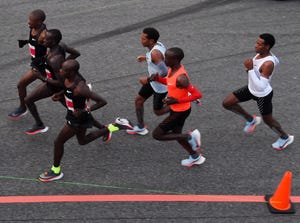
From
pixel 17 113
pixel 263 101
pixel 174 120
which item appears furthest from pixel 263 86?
pixel 17 113

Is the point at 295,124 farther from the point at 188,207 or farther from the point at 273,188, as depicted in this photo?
the point at 188,207

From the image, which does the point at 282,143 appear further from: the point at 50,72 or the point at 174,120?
the point at 50,72

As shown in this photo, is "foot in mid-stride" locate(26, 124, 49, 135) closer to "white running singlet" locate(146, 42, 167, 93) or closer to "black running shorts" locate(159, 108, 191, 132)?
"white running singlet" locate(146, 42, 167, 93)

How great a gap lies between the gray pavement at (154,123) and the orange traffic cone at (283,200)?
82 millimetres

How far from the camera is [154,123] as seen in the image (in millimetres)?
7680

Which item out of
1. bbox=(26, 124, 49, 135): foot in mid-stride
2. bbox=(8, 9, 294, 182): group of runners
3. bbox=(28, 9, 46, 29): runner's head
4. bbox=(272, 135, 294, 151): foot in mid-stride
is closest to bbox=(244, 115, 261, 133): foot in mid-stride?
bbox=(8, 9, 294, 182): group of runners

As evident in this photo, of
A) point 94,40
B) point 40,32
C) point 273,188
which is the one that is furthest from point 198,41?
point 273,188

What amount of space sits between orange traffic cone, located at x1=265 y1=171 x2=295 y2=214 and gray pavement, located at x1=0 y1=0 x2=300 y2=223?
3.2 inches

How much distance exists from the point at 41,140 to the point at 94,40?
13.4 ft

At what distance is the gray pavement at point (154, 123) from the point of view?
579 cm

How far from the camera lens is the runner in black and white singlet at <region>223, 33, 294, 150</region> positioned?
639 cm

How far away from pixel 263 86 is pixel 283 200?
63.2 inches

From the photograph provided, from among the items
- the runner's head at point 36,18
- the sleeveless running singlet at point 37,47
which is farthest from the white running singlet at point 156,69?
the runner's head at point 36,18

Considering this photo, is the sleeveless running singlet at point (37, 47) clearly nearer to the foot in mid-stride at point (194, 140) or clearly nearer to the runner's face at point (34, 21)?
the runner's face at point (34, 21)
